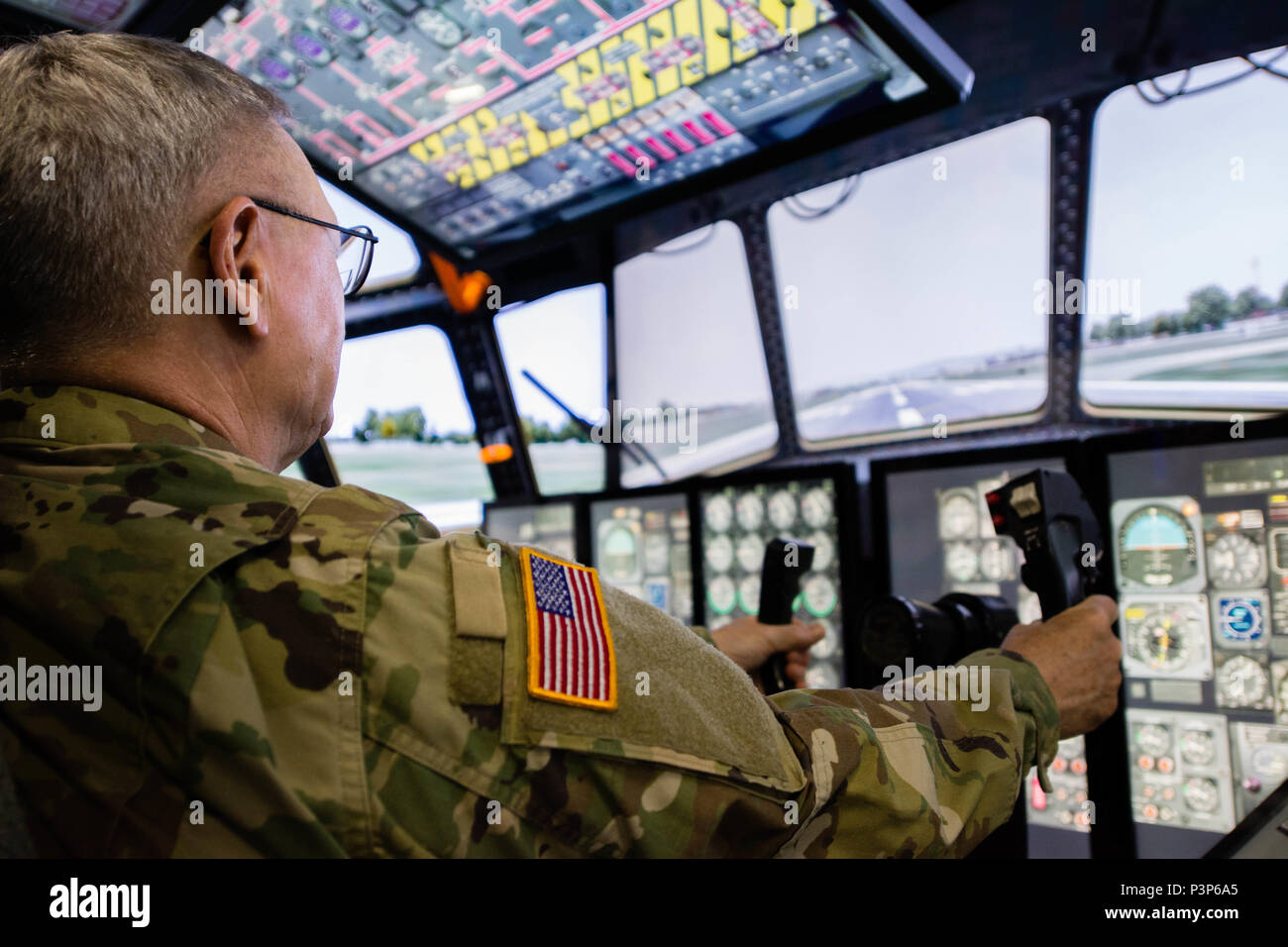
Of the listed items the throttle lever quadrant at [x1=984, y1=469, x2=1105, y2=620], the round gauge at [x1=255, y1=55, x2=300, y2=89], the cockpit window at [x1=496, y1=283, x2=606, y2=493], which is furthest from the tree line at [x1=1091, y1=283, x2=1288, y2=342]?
the round gauge at [x1=255, y1=55, x2=300, y2=89]

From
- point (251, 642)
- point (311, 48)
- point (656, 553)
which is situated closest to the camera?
point (251, 642)

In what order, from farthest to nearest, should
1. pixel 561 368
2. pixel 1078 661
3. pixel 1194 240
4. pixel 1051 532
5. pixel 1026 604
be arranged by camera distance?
pixel 561 368, pixel 1194 240, pixel 1026 604, pixel 1051 532, pixel 1078 661

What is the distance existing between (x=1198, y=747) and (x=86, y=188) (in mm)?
2146

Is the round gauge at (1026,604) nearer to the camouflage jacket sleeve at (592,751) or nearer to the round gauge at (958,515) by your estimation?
the round gauge at (958,515)

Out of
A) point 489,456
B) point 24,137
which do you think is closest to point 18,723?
point 24,137

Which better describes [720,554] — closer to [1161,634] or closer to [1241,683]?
[1161,634]

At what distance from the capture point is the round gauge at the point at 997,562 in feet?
7.14

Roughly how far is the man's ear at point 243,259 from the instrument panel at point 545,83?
3.42 feet

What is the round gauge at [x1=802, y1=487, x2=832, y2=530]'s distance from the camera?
2.54 m

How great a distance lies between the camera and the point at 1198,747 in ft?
5.83

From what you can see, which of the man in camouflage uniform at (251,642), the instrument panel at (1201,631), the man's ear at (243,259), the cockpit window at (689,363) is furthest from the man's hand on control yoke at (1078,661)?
the cockpit window at (689,363)

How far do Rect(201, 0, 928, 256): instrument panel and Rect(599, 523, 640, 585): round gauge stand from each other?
1306mm

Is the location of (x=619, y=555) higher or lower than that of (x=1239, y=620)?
higher

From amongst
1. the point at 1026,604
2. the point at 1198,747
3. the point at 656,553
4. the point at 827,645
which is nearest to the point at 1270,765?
the point at 1198,747
